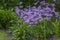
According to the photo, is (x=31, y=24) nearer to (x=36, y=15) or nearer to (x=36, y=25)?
(x=36, y=25)

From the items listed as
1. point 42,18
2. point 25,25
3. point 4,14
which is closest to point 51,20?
point 42,18

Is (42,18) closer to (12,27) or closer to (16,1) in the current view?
(12,27)

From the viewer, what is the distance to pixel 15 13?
6035mm

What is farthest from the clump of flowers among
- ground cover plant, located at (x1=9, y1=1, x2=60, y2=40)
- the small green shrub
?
the small green shrub

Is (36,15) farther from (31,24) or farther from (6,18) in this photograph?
(6,18)

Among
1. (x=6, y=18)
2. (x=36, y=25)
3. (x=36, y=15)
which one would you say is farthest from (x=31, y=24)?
(x=6, y=18)

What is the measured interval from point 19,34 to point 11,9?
1480mm

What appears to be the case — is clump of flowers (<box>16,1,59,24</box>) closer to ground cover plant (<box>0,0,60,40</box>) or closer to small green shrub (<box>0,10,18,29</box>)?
ground cover plant (<box>0,0,60,40</box>)

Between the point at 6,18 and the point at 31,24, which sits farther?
the point at 6,18

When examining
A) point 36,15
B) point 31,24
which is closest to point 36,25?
point 31,24

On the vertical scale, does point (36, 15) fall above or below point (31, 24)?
above

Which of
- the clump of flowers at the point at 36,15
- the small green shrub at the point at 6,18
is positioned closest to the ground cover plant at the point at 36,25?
the clump of flowers at the point at 36,15

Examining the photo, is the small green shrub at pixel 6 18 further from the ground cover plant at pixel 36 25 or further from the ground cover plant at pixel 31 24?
the ground cover plant at pixel 36 25

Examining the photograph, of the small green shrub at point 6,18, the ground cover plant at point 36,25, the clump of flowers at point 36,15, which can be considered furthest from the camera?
the small green shrub at point 6,18
